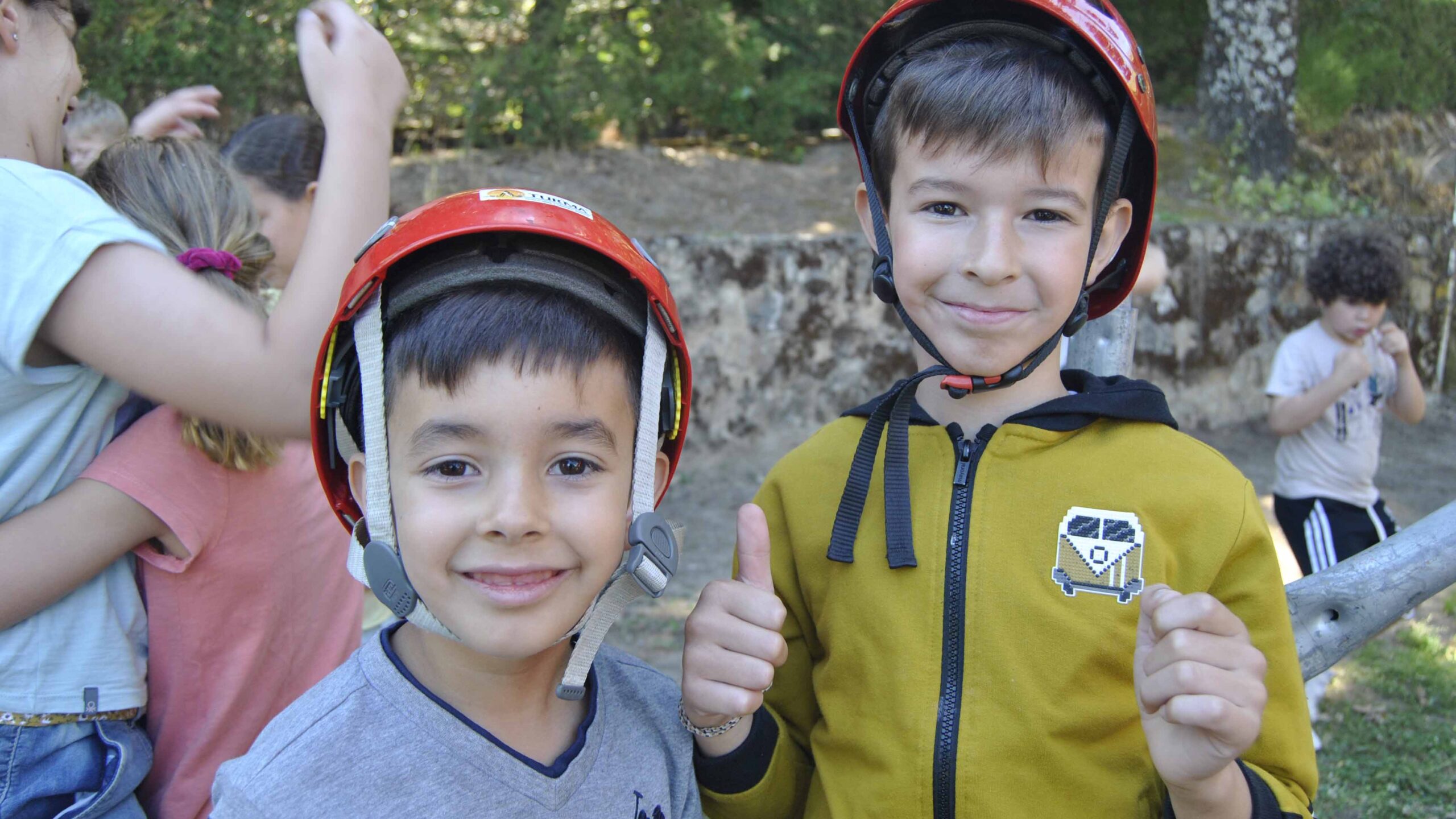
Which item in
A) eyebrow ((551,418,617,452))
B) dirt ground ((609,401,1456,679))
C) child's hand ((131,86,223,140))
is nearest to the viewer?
eyebrow ((551,418,617,452))

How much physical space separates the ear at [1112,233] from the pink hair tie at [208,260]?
1713 mm

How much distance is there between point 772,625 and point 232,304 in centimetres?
103

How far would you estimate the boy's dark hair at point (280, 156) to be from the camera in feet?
13.3

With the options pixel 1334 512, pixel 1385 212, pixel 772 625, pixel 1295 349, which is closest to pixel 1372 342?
pixel 1295 349

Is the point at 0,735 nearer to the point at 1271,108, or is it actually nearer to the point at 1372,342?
the point at 1372,342

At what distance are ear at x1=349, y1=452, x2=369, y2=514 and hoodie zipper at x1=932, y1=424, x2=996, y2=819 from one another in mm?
1019

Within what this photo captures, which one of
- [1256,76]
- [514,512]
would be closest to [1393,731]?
[514,512]

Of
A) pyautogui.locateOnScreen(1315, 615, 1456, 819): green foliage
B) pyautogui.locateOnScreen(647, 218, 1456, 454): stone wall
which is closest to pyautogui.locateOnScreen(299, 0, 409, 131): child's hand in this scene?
pyautogui.locateOnScreen(1315, 615, 1456, 819): green foliage

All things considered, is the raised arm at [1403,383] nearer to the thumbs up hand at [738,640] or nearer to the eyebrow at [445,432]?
the thumbs up hand at [738,640]

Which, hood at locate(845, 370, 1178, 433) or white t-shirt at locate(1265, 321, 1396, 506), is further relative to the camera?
white t-shirt at locate(1265, 321, 1396, 506)

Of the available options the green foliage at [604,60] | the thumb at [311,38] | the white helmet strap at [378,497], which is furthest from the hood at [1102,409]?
the green foliage at [604,60]

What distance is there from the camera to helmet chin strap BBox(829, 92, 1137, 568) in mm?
2008

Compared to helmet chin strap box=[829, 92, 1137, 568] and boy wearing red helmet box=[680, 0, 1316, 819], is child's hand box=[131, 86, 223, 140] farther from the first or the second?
helmet chin strap box=[829, 92, 1137, 568]

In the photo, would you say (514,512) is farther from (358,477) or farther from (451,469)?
(358,477)
